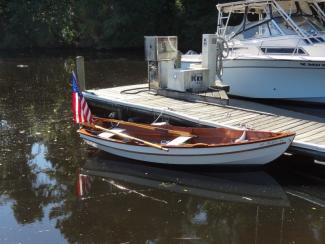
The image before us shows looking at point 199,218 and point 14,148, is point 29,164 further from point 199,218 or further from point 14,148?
point 199,218

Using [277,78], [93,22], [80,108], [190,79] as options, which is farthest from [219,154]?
[93,22]

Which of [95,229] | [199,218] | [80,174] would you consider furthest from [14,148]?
[199,218]

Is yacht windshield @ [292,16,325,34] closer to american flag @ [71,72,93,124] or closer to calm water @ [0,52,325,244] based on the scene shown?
calm water @ [0,52,325,244]

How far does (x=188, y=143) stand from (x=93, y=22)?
103 ft

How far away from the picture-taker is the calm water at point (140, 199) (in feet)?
23.6

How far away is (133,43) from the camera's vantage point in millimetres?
39000

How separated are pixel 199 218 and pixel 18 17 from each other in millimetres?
35665

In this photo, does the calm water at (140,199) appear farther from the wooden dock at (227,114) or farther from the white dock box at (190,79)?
the white dock box at (190,79)

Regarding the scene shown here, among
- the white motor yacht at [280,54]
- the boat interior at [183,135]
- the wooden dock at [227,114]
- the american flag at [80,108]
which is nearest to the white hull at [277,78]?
the white motor yacht at [280,54]

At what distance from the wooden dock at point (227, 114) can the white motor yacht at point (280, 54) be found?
63 cm

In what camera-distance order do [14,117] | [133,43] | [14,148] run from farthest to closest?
[133,43] < [14,117] < [14,148]

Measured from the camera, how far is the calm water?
721cm

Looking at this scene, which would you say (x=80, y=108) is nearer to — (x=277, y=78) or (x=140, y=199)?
(x=140, y=199)

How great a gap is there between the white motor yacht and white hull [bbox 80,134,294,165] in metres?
Result: 4.30
